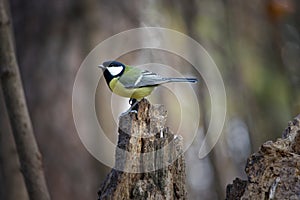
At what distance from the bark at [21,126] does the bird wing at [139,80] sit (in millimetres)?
430

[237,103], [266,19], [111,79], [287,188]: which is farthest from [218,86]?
[287,188]

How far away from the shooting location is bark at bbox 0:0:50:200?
2662 millimetres

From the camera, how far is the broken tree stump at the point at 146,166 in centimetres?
208

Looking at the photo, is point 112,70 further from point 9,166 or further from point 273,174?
point 273,174

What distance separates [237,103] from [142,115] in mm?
2576

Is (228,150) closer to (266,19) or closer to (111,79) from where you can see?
(266,19)

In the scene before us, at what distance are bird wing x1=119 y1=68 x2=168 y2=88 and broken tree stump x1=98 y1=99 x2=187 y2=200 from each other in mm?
454

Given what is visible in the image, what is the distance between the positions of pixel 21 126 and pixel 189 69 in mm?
2093

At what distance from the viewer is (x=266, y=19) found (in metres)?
4.82

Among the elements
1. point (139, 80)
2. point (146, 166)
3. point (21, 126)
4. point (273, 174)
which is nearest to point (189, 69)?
point (139, 80)

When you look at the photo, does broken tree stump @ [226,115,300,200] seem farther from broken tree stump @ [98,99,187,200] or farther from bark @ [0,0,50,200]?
bark @ [0,0,50,200]

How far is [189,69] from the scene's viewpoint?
15.0 feet

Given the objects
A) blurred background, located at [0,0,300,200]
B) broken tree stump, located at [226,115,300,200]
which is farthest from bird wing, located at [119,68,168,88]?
blurred background, located at [0,0,300,200]

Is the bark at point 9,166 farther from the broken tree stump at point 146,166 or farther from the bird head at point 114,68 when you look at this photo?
the broken tree stump at point 146,166
